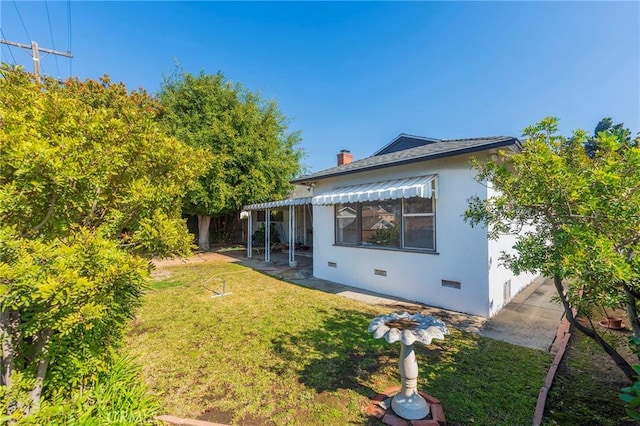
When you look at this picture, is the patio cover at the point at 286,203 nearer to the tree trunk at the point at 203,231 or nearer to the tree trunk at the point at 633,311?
the tree trunk at the point at 203,231

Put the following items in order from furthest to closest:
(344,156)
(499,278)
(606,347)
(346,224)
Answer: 1. (344,156)
2. (346,224)
3. (499,278)
4. (606,347)

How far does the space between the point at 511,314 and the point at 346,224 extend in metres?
7.74

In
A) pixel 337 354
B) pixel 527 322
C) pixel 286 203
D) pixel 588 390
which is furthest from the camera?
pixel 286 203

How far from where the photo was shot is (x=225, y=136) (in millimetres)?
23328

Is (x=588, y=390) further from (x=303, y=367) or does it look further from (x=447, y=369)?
(x=303, y=367)

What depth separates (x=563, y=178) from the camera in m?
4.59

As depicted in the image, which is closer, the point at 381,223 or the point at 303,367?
the point at 303,367

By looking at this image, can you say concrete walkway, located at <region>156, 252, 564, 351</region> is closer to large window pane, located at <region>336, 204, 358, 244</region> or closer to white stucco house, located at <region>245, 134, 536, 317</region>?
white stucco house, located at <region>245, 134, 536, 317</region>

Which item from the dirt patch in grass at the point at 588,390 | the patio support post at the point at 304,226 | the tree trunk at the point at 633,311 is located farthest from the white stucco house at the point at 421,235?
the patio support post at the point at 304,226

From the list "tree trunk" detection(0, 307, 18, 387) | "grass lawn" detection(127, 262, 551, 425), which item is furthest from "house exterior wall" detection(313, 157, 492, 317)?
"tree trunk" detection(0, 307, 18, 387)

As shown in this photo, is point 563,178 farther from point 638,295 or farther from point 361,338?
point 361,338

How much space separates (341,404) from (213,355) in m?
3.66

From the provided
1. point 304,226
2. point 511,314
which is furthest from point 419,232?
point 304,226

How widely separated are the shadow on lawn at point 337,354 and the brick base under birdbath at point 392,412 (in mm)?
270
